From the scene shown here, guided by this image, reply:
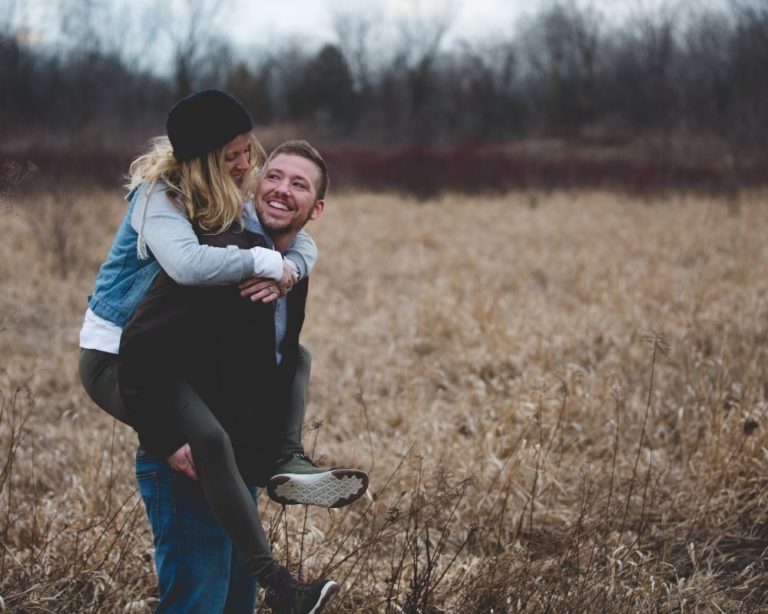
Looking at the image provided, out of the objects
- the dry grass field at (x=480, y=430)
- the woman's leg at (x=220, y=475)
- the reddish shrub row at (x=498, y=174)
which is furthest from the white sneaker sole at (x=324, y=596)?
the reddish shrub row at (x=498, y=174)

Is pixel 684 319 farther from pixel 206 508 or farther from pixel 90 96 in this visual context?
pixel 90 96

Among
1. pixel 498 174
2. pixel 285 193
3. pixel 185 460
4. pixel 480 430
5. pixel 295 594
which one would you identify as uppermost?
pixel 498 174

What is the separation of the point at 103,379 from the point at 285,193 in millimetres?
718

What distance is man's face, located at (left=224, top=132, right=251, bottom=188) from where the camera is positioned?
1.96m

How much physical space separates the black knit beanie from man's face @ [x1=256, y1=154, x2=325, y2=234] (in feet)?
0.73

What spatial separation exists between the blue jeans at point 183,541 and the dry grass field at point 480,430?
19.1 inches

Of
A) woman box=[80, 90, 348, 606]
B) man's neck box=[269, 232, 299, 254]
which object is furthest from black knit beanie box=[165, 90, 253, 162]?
man's neck box=[269, 232, 299, 254]

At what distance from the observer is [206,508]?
1940 millimetres

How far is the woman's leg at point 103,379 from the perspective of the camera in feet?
6.22

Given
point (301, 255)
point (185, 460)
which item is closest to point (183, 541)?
point (185, 460)

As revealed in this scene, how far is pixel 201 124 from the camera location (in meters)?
1.90

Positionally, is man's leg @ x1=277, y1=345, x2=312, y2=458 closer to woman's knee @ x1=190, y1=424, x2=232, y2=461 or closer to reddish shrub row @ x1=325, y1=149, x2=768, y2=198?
woman's knee @ x1=190, y1=424, x2=232, y2=461

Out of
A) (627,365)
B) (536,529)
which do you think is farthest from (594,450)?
(627,365)

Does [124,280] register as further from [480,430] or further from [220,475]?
[480,430]
